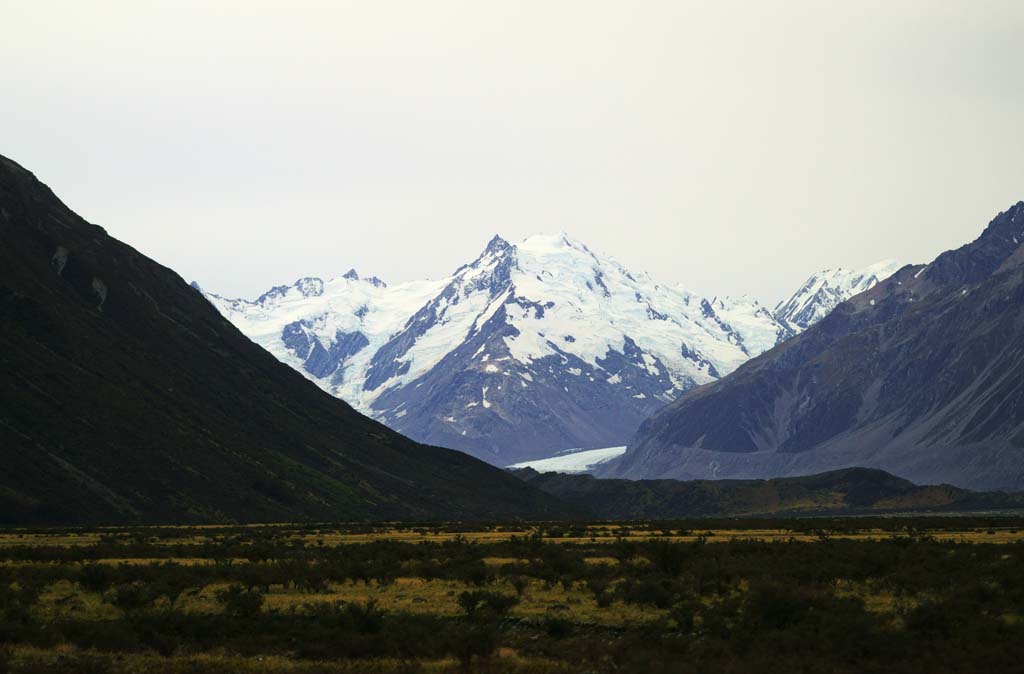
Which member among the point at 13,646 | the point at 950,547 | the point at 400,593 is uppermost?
the point at 950,547

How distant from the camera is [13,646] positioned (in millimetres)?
41094

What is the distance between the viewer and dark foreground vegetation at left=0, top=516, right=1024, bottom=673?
3875 cm

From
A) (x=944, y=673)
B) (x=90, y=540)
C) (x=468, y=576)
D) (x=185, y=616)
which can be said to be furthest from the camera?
(x=90, y=540)

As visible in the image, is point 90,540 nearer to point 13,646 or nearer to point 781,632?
point 13,646

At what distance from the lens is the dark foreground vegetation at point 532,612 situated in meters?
38.8

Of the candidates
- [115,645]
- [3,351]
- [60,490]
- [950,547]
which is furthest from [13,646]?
[3,351]

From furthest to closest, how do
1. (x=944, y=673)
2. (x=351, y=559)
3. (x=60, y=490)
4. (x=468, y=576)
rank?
(x=60, y=490) → (x=351, y=559) → (x=468, y=576) → (x=944, y=673)

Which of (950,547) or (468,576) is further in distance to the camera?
(950,547)

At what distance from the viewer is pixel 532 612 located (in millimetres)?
47469

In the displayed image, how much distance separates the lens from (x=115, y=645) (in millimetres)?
41500

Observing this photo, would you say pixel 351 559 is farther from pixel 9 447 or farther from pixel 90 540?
pixel 9 447

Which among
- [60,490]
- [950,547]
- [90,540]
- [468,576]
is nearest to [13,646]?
[468,576]

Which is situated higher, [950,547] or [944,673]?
[950,547]

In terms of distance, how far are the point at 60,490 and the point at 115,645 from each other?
11593 centimetres
